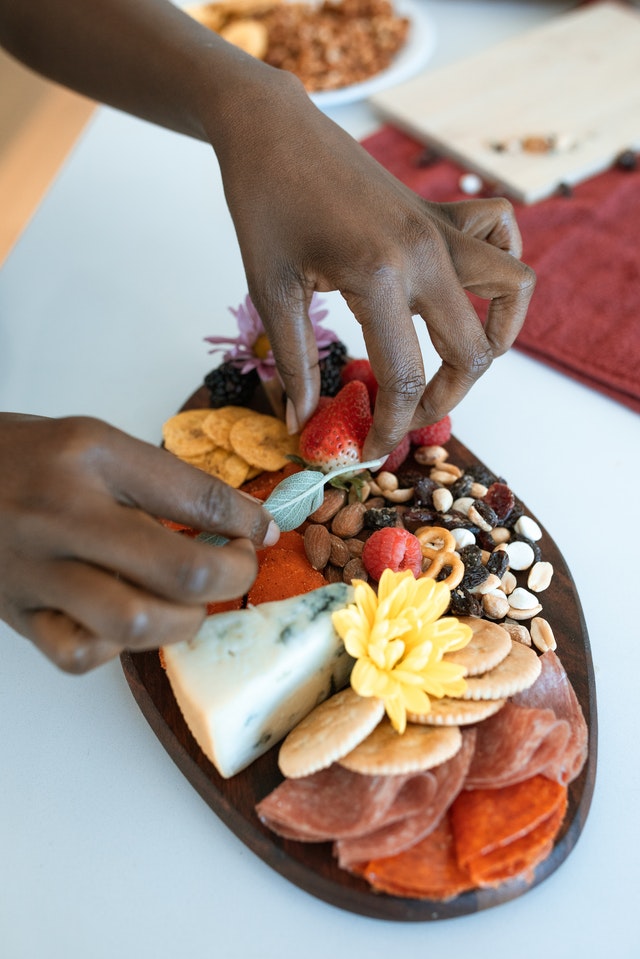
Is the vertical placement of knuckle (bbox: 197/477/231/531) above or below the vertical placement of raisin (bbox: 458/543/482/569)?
below

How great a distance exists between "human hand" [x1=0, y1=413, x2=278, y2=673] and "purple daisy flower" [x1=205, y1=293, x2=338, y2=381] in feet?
1.40

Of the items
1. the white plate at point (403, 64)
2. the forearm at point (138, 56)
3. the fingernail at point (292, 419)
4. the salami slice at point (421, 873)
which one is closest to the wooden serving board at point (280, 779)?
the salami slice at point (421, 873)

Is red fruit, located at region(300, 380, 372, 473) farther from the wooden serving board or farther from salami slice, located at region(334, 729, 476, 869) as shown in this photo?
salami slice, located at region(334, 729, 476, 869)

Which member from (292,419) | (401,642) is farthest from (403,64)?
(401,642)

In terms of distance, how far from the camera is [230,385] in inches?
44.8

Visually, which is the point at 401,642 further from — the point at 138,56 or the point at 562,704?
the point at 138,56

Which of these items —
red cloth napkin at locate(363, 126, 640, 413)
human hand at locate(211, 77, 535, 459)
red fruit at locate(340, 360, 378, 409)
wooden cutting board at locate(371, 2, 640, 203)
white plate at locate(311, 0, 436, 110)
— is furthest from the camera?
white plate at locate(311, 0, 436, 110)

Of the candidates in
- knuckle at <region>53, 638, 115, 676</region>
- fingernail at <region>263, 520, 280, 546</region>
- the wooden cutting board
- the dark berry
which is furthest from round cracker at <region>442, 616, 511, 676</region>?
the dark berry

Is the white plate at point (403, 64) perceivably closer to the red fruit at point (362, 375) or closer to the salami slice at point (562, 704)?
the red fruit at point (362, 375)

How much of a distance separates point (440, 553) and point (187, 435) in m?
0.38

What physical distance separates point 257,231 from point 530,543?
0.50 meters

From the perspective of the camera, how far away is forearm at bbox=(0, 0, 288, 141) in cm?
103

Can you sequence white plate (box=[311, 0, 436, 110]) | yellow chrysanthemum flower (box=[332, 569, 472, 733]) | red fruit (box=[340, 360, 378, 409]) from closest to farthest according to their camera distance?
yellow chrysanthemum flower (box=[332, 569, 472, 733]) → red fruit (box=[340, 360, 378, 409]) → white plate (box=[311, 0, 436, 110])

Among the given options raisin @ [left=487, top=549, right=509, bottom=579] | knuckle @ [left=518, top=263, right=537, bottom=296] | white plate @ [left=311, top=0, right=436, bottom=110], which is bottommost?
raisin @ [left=487, top=549, right=509, bottom=579]
